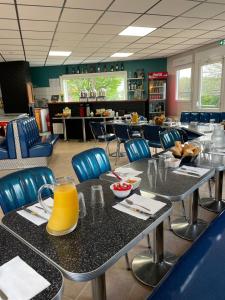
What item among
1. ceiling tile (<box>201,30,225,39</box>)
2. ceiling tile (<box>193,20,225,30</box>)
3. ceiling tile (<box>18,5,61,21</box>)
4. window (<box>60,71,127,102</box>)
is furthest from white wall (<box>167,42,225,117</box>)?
ceiling tile (<box>18,5,61,21</box>)

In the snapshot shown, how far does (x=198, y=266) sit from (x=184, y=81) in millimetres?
7503

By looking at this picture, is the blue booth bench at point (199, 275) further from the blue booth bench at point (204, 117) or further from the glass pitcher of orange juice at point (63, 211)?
the blue booth bench at point (204, 117)

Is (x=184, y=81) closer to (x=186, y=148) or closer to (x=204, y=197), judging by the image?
(x=204, y=197)

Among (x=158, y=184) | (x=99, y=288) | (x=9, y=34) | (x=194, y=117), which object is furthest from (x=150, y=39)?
(x=99, y=288)

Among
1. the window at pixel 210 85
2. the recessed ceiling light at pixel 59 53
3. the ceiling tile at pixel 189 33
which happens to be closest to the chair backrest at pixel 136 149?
the ceiling tile at pixel 189 33

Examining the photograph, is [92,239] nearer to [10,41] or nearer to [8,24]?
[8,24]

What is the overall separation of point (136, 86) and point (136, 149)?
260 inches

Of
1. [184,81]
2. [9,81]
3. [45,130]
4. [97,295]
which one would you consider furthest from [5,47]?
[97,295]

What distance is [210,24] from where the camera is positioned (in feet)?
14.2

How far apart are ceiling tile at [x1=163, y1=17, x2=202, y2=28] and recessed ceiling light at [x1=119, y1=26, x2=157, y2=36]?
37 cm

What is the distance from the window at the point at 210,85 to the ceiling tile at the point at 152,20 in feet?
8.62

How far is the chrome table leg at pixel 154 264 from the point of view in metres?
1.66

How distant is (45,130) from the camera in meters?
8.98

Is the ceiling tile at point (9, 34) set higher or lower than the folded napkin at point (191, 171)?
higher
